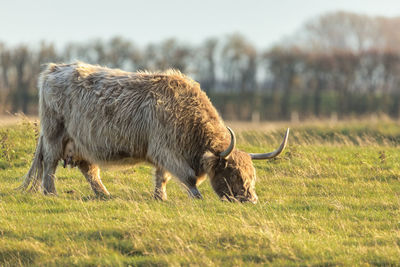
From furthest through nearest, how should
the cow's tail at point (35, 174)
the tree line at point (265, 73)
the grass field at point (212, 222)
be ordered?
the tree line at point (265, 73), the cow's tail at point (35, 174), the grass field at point (212, 222)

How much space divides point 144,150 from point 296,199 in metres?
2.76

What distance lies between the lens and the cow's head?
8734mm

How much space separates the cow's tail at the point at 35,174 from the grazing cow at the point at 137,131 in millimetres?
18

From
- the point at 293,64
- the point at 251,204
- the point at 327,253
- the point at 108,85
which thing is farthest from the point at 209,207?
the point at 293,64

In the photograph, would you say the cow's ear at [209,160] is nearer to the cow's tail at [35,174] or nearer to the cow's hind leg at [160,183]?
the cow's hind leg at [160,183]

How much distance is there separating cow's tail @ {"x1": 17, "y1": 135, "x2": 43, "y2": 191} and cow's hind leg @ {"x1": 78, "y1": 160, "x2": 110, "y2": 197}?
2.43 ft

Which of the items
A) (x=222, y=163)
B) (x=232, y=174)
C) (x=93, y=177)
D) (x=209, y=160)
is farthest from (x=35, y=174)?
(x=232, y=174)

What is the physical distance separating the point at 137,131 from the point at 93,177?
1460 mm

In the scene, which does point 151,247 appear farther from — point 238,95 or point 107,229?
point 238,95

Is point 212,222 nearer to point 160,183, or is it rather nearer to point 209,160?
point 209,160

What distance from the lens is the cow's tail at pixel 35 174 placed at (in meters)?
9.79

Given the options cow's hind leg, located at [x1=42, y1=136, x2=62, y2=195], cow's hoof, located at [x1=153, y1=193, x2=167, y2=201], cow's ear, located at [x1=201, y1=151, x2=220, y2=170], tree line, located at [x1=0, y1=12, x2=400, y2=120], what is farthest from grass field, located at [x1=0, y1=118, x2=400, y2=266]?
tree line, located at [x1=0, y1=12, x2=400, y2=120]

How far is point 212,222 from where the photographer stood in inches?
288

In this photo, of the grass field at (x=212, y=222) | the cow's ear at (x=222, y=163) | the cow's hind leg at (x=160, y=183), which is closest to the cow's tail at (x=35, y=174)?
the grass field at (x=212, y=222)
